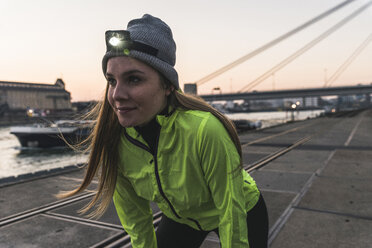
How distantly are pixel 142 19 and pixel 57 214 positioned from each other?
145 inches

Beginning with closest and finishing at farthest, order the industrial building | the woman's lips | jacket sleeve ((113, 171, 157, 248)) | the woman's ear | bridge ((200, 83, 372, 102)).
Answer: the woman's lips, the woman's ear, jacket sleeve ((113, 171, 157, 248)), bridge ((200, 83, 372, 102)), the industrial building

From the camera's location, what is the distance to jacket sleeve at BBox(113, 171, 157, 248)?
195 centimetres

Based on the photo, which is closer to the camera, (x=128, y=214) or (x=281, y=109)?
(x=128, y=214)

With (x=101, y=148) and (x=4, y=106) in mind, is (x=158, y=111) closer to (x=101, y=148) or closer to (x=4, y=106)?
(x=101, y=148)

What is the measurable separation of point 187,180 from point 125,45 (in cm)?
77

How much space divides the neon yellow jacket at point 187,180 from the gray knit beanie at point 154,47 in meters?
0.27

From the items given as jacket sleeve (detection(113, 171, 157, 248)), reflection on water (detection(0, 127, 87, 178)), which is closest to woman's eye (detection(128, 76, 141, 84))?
jacket sleeve (detection(113, 171, 157, 248))

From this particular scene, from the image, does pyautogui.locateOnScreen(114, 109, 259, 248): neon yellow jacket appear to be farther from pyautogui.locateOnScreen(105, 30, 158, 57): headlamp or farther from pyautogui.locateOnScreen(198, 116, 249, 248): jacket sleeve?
pyautogui.locateOnScreen(105, 30, 158, 57): headlamp

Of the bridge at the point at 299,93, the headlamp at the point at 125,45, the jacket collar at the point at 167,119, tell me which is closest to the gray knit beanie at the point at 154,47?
the headlamp at the point at 125,45

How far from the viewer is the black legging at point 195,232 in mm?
1761

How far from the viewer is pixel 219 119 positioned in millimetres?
1528

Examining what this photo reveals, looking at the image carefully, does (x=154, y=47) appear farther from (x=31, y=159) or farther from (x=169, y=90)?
(x=31, y=159)

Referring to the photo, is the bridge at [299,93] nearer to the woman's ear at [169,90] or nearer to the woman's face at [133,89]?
the woman's ear at [169,90]

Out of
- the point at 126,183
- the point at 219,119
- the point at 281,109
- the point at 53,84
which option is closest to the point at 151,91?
the point at 219,119
